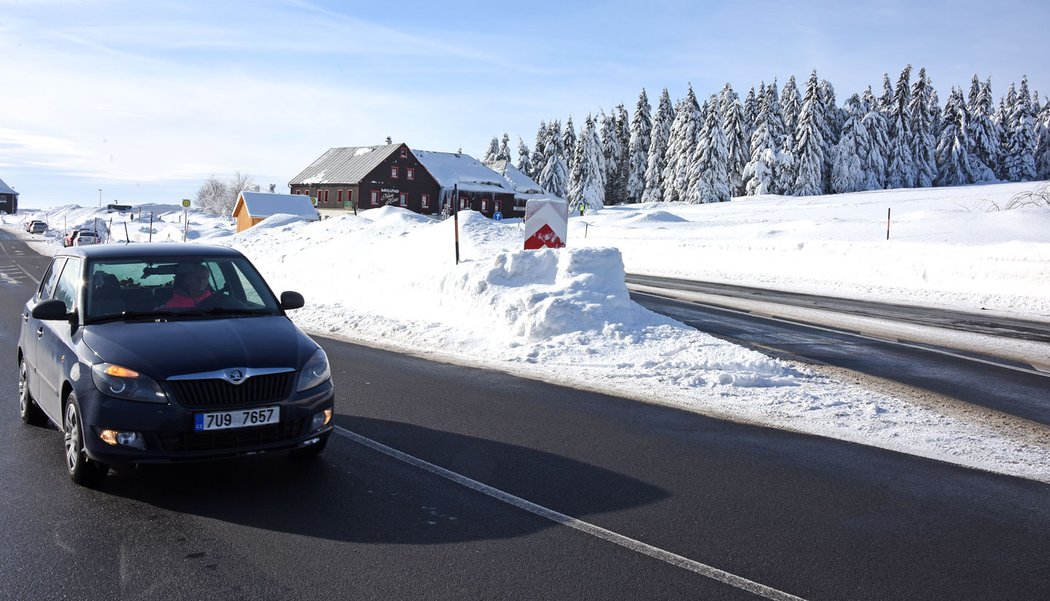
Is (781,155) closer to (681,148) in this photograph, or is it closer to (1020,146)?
(681,148)

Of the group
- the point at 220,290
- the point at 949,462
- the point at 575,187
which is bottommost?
the point at 949,462

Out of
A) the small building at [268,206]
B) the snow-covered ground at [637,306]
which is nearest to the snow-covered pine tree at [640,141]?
the small building at [268,206]

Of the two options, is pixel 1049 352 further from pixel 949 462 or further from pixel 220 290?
pixel 220 290

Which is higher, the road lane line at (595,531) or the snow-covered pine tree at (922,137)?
the snow-covered pine tree at (922,137)

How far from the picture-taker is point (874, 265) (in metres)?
26.6

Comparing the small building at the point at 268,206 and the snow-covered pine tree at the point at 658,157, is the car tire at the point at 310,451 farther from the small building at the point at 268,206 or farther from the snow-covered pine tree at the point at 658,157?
the snow-covered pine tree at the point at 658,157

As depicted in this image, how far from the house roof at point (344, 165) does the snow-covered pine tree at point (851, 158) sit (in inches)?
1772

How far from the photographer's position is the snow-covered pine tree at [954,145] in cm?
8519

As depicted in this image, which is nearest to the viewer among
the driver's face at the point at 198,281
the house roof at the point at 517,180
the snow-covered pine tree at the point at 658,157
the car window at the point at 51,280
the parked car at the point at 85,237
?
the driver's face at the point at 198,281

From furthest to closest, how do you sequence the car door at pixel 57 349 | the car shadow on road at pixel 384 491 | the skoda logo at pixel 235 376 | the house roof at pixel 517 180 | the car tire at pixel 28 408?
1. the house roof at pixel 517 180
2. the car tire at pixel 28 408
3. the car door at pixel 57 349
4. the skoda logo at pixel 235 376
5. the car shadow on road at pixel 384 491

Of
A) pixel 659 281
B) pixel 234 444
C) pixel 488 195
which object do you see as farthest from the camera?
pixel 488 195

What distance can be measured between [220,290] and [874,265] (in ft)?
79.6

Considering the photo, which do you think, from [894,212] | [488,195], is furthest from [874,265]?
[488,195]

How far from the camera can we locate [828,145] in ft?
282
